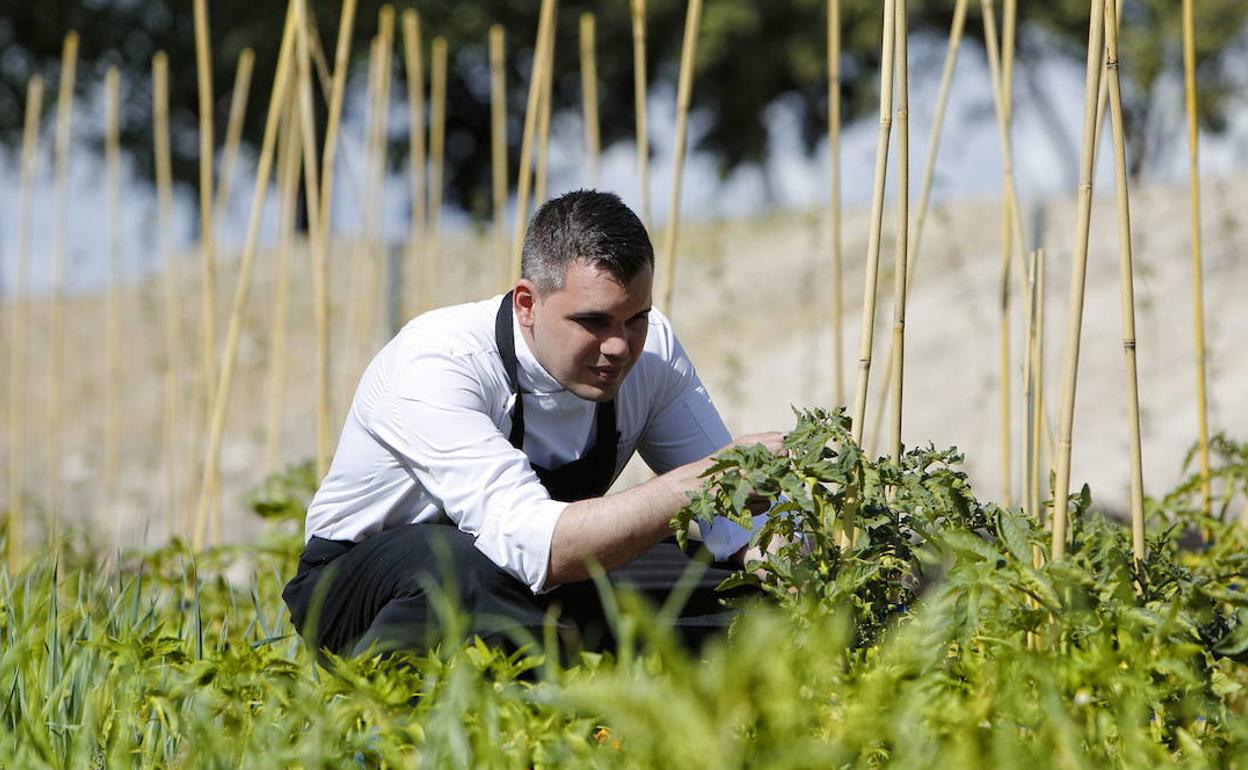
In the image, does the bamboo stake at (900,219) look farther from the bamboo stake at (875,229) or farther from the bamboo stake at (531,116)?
the bamboo stake at (531,116)

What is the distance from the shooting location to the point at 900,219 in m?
1.98

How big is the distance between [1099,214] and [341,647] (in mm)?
6964

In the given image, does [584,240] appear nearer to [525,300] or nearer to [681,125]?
[525,300]

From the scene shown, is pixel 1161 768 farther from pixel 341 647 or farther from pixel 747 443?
pixel 341 647

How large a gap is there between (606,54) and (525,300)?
1503cm

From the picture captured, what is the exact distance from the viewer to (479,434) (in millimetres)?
2086

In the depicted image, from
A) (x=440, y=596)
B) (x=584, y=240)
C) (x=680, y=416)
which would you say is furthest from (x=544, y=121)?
(x=440, y=596)

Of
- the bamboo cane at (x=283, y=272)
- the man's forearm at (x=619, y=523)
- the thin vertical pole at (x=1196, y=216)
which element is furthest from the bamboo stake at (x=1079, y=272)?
the bamboo cane at (x=283, y=272)

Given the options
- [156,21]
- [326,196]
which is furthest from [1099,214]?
[156,21]

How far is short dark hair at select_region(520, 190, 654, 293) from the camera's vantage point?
2.10 m

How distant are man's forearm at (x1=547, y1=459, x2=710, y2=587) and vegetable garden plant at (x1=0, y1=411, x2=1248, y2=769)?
0.21 ft

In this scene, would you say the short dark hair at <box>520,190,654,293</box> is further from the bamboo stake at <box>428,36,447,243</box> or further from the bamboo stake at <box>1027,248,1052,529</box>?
the bamboo stake at <box>428,36,447,243</box>

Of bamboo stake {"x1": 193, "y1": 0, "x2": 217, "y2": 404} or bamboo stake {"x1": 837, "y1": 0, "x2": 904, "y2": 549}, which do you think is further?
bamboo stake {"x1": 193, "y1": 0, "x2": 217, "y2": 404}

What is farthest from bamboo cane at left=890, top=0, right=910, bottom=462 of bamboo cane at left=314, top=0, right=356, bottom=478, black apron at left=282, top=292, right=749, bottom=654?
bamboo cane at left=314, top=0, right=356, bottom=478
